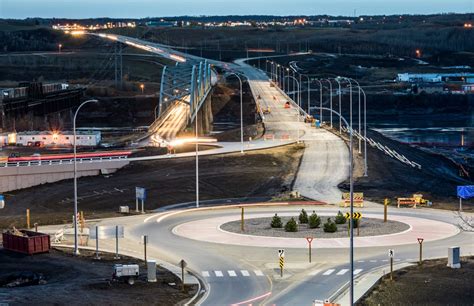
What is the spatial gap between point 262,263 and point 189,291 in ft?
22.9

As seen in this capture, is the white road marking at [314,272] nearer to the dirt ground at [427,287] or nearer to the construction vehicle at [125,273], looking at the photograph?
the dirt ground at [427,287]

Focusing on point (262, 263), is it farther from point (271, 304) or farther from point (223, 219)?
point (223, 219)

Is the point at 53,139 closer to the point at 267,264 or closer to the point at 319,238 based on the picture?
the point at 319,238

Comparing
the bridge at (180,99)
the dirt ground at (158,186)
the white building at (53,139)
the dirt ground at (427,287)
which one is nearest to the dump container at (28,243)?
the dirt ground at (158,186)

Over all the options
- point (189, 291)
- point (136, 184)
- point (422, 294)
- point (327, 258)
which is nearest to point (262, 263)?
point (327, 258)

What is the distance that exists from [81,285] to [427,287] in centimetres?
1520

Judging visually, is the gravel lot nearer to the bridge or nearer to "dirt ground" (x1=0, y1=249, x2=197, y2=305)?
"dirt ground" (x1=0, y1=249, x2=197, y2=305)

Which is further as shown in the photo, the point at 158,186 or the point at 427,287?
the point at 158,186

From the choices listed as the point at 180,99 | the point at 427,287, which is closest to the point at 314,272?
the point at 427,287

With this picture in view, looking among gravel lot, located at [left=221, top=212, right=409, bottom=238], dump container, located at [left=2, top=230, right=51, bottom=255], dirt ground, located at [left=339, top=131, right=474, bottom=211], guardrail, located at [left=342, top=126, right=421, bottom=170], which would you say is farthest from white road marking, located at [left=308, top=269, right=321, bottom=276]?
guardrail, located at [left=342, top=126, right=421, bottom=170]

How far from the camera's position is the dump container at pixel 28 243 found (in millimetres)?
52969

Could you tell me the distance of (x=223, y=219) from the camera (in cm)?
6638

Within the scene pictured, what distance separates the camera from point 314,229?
61406 millimetres

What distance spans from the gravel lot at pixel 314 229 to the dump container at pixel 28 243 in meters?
12.3
